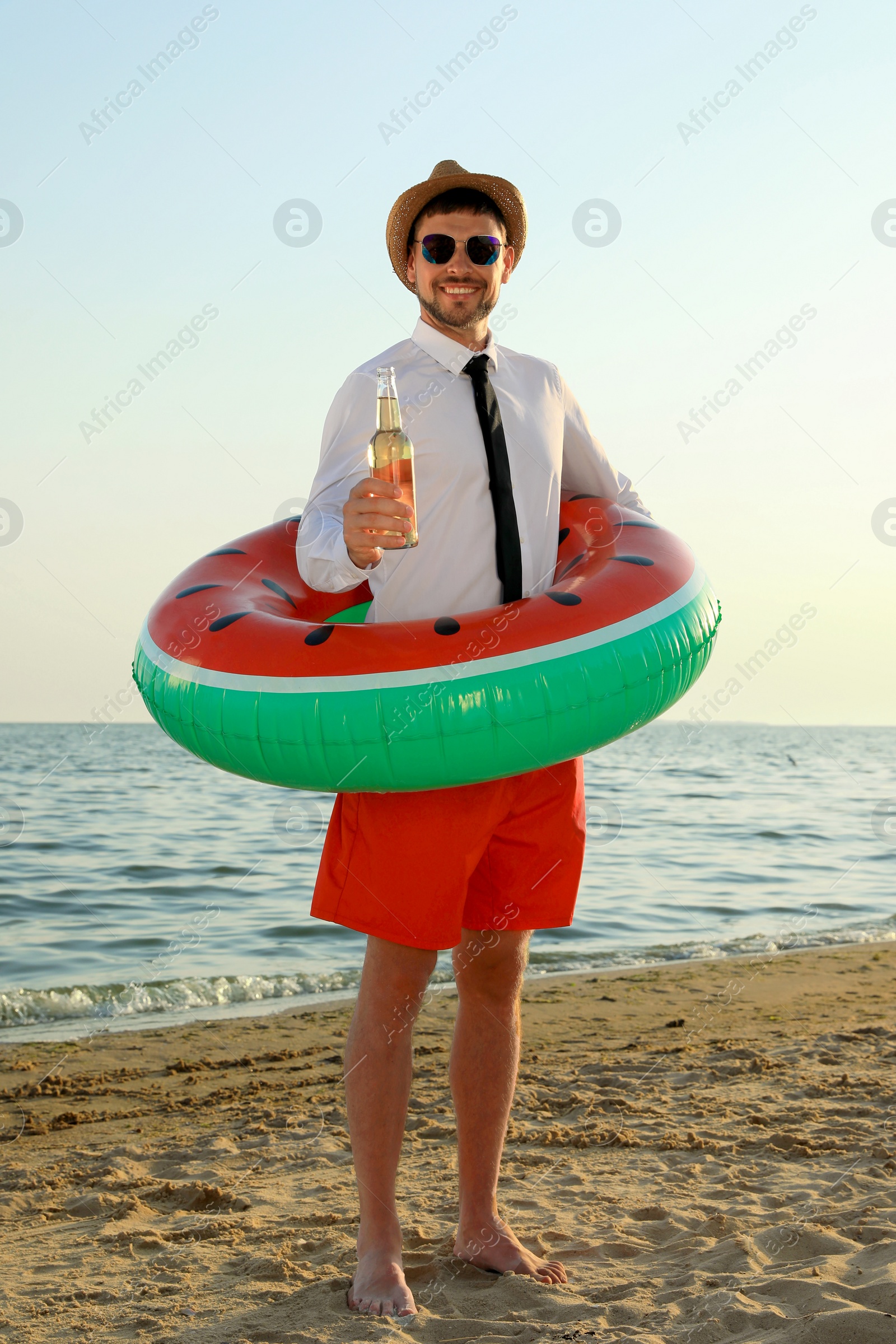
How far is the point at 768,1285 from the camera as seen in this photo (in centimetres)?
208

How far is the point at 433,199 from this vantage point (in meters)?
2.40

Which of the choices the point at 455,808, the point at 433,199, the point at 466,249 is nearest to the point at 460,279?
the point at 466,249

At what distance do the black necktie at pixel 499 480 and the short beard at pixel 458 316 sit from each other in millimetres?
77

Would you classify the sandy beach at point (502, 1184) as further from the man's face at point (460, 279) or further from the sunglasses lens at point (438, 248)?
the sunglasses lens at point (438, 248)

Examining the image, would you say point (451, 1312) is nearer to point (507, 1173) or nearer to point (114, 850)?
point (507, 1173)

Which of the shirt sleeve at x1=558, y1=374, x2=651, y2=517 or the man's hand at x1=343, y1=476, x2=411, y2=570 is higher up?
the shirt sleeve at x1=558, y1=374, x2=651, y2=517

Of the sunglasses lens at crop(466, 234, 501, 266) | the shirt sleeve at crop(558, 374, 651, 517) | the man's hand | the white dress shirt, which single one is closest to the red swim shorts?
the white dress shirt

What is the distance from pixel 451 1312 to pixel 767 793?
13.9 meters

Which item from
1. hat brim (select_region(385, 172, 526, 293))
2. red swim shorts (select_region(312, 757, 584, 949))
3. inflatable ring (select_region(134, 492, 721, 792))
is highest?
hat brim (select_region(385, 172, 526, 293))

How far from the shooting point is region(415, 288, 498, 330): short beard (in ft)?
7.66

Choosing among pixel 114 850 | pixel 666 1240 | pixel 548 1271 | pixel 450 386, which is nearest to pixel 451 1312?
pixel 548 1271

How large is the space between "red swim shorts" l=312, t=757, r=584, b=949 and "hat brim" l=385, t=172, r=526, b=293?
119 cm

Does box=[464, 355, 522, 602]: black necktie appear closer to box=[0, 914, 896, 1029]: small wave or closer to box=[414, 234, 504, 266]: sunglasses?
box=[414, 234, 504, 266]: sunglasses

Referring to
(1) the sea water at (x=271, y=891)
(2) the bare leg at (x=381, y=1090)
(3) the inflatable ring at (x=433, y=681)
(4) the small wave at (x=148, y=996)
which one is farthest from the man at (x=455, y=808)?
(1) the sea water at (x=271, y=891)
